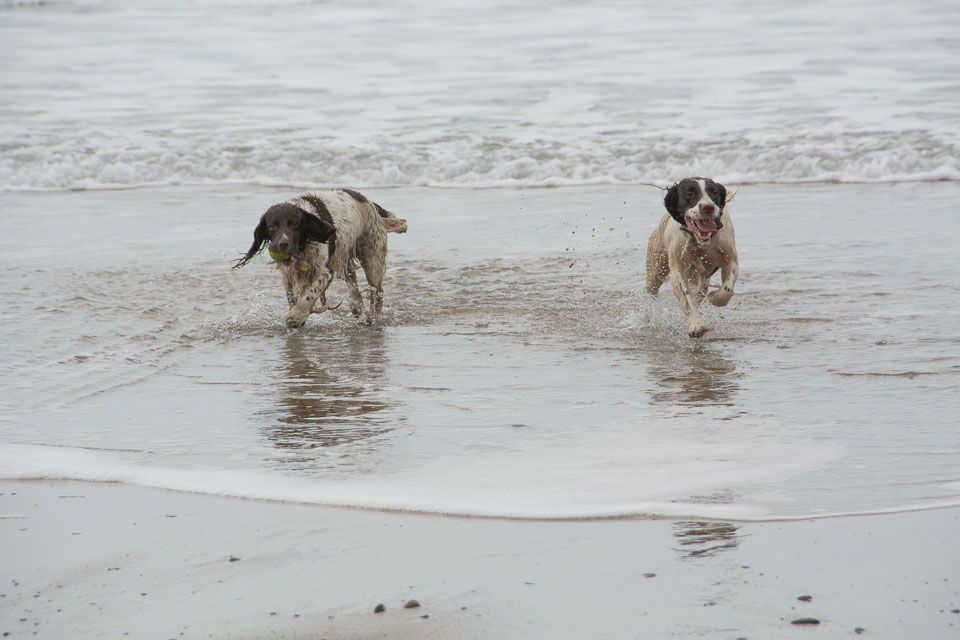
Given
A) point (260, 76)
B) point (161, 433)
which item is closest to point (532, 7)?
point (260, 76)

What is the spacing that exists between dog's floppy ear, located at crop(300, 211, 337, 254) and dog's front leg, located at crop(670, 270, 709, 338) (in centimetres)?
224

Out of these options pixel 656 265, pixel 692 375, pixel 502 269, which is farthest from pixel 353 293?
pixel 692 375

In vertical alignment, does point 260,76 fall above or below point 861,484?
above

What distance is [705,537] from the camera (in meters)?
3.44

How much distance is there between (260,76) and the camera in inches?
876

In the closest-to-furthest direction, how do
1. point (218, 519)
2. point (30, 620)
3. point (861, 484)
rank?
1. point (30, 620)
2. point (218, 519)
3. point (861, 484)

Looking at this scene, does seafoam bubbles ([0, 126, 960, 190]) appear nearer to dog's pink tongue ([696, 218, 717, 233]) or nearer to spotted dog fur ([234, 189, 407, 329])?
spotted dog fur ([234, 189, 407, 329])

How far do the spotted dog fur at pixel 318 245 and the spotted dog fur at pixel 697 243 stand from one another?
7.04 feet

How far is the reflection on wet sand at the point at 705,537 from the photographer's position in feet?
10.9

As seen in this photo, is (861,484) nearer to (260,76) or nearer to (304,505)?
(304,505)

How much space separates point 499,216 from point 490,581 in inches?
384

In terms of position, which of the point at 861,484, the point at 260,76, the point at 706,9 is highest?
the point at 706,9

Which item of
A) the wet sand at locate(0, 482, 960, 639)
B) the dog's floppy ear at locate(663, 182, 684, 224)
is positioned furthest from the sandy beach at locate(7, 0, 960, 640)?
the dog's floppy ear at locate(663, 182, 684, 224)

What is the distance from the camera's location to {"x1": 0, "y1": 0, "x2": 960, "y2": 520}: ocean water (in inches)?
172
